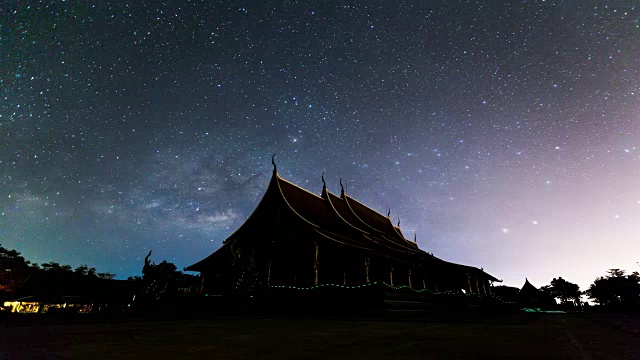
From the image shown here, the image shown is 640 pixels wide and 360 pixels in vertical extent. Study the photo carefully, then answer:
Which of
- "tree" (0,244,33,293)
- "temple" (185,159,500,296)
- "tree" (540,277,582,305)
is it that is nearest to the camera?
"temple" (185,159,500,296)

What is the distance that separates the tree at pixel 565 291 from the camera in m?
71.8

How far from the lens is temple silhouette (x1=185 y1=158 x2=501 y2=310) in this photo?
50.6 feet

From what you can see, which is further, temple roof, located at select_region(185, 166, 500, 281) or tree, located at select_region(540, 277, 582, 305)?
tree, located at select_region(540, 277, 582, 305)

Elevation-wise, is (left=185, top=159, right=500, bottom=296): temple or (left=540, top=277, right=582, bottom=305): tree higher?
(left=185, top=159, right=500, bottom=296): temple

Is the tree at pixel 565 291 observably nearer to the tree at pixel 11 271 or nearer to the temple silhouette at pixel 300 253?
the temple silhouette at pixel 300 253

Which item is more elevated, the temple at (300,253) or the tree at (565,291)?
the temple at (300,253)

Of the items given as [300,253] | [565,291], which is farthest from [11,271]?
[565,291]

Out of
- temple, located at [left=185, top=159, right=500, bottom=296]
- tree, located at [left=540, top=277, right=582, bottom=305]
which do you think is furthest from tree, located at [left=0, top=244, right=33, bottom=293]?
tree, located at [left=540, top=277, right=582, bottom=305]

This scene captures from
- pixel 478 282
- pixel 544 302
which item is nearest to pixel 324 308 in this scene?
pixel 478 282

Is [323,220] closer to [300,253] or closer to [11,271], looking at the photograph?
[300,253]

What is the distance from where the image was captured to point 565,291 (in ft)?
236

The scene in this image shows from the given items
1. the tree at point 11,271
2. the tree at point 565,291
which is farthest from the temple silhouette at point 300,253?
the tree at point 565,291

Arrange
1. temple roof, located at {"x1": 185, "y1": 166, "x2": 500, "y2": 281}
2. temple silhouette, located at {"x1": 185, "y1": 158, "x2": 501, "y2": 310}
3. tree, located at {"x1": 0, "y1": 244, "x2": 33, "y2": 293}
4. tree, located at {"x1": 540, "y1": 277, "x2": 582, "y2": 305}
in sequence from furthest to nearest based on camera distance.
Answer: tree, located at {"x1": 540, "y1": 277, "x2": 582, "y2": 305} < tree, located at {"x1": 0, "y1": 244, "x2": 33, "y2": 293} < temple roof, located at {"x1": 185, "y1": 166, "x2": 500, "y2": 281} < temple silhouette, located at {"x1": 185, "y1": 158, "x2": 501, "y2": 310}

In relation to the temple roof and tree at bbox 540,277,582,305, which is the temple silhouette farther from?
tree at bbox 540,277,582,305
